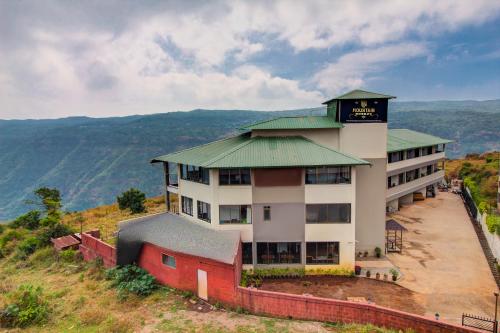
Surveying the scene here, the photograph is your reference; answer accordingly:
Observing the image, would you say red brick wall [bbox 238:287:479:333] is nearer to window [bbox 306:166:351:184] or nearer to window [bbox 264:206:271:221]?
window [bbox 264:206:271:221]

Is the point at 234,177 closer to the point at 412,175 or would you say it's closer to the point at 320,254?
the point at 320,254

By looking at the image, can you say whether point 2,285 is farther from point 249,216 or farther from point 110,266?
point 249,216

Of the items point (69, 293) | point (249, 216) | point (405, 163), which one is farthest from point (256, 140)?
point (405, 163)

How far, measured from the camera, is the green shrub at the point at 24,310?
61.7ft

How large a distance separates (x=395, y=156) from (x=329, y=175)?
21.4 meters

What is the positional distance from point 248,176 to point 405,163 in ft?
91.1

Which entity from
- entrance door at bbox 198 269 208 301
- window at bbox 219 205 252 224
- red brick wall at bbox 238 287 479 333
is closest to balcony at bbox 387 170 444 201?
window at bbox 219 205 252 224

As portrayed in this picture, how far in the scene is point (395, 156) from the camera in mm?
41906

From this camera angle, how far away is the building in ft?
80.4

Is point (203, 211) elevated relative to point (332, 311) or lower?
elevated

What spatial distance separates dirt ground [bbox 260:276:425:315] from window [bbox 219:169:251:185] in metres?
7.63

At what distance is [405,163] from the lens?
142ft

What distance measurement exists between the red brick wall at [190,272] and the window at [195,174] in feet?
20.1

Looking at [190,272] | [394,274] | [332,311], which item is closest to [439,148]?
[394,274]
